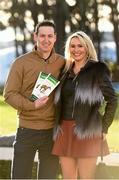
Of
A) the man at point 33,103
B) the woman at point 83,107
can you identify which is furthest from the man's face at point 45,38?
the woman at point 83,107

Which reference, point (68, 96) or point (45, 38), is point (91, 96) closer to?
point (68, 96)

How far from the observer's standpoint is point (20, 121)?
4293mm

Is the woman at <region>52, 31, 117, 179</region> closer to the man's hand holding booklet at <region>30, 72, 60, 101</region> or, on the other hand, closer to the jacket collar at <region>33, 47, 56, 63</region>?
the man's hand holding booklet at <region>30, 72, 60, 101</region>

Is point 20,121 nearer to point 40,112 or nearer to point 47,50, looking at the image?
point 40,112

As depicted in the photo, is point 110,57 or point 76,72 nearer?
point 76,72

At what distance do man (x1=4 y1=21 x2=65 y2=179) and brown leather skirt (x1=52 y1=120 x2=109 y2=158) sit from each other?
15 centimetres

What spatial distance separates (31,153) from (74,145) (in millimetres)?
395

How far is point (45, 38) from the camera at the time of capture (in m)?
4.16

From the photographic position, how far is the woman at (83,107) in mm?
4078

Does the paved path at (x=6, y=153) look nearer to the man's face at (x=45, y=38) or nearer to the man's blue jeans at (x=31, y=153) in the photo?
the man's blue jeans at (x=31, y=153)

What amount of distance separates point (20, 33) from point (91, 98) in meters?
14.3

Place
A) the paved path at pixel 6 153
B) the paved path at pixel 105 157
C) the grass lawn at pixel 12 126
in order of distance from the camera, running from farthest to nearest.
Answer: the grass lawn at pixel 12 126, the paved path at pixel 6 153, the paved path at pixel 105 157

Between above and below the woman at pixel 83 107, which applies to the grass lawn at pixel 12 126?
below

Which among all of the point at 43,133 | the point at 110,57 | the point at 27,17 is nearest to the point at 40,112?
the point at 43,133
